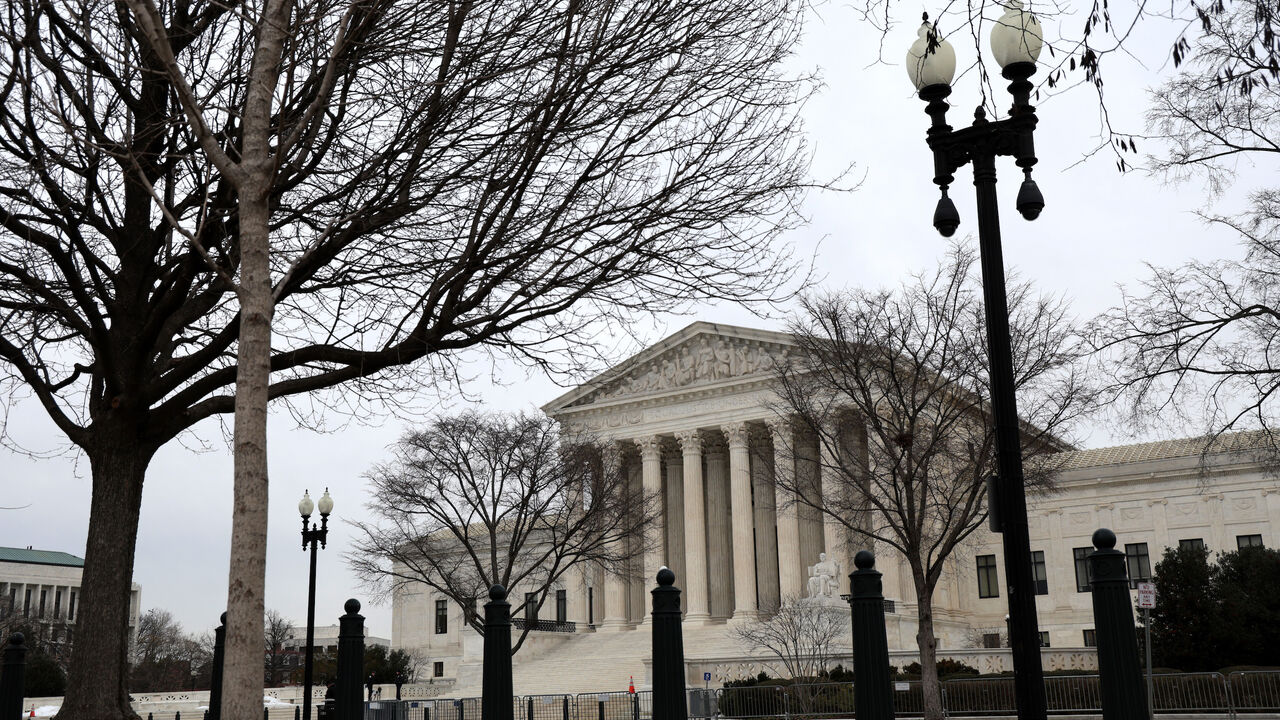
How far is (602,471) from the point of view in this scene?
46562 mm

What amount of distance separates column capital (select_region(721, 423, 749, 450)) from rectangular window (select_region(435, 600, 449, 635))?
25.9 meters

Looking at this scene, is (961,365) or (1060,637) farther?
(1060,637)

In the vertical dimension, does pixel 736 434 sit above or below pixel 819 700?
above

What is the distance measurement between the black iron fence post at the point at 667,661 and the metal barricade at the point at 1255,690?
23.0 metres

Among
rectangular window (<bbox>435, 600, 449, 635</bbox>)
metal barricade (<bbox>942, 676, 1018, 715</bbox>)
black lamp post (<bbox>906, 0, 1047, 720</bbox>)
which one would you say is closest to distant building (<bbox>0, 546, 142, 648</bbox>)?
rectangular window (<bbox>435, 600, 449, 635</bbox>)

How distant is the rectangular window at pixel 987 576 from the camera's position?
56688 millimetres

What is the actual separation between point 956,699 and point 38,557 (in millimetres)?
119461

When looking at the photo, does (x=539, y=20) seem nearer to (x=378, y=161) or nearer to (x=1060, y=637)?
(x=378, y=161)

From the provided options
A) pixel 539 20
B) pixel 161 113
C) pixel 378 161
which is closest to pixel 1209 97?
pixel 539 20

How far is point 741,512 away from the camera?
5659 centimetres

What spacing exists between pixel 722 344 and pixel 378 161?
1918 inches

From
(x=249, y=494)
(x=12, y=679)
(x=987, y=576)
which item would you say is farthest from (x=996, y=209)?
(x=987, y=576)

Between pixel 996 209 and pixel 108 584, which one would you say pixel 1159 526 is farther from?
pixel 108 584

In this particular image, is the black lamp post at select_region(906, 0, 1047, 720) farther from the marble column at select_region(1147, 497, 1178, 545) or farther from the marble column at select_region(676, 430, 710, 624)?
the marble column at select_region(1147, 497, 1178, 545)
